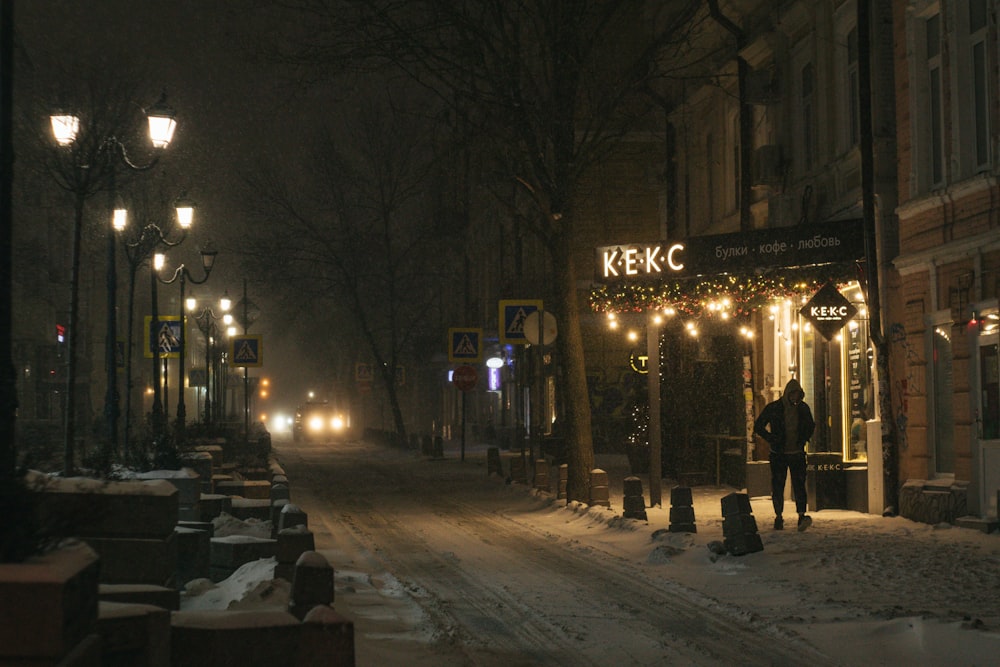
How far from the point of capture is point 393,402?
52000 mm

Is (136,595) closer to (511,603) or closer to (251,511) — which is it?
(511,603)

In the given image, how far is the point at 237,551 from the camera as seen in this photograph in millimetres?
11508

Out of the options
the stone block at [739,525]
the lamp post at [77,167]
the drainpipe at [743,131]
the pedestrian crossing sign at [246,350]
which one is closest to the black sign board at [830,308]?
the stone block at [739,525]

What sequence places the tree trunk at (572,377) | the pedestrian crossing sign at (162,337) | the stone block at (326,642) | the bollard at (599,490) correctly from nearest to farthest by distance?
the stone block at (326,642)
the bollard at (599,490)
the tree trunk at (572,377)
the pedestrian crossing sign at (162,337)

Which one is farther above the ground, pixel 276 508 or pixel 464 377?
pixel 464 377

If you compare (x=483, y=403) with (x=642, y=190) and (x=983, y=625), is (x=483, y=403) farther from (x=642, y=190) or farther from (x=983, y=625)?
(x=983, y=625)

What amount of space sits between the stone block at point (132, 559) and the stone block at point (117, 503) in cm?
6

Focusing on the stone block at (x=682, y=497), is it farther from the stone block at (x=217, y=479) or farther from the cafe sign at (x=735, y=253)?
the stone block at (x=217, y=479)

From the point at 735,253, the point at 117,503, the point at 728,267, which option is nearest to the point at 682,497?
the point at 728,267

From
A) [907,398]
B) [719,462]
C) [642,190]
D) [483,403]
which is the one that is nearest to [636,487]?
[907,398]

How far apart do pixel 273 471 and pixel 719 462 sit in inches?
361

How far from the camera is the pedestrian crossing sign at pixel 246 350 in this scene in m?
35.8

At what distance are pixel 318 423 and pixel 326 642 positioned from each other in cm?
7634

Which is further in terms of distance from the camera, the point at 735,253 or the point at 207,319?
the point at 207,319
